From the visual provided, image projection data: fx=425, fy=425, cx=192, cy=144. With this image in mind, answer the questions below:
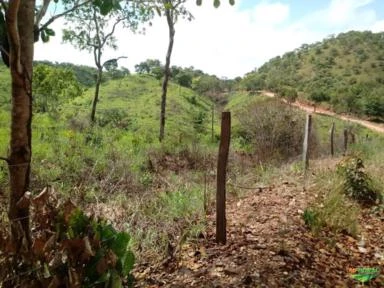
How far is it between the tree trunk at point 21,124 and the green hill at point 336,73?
39645 mm

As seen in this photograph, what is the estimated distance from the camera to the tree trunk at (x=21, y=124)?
2.31 meters

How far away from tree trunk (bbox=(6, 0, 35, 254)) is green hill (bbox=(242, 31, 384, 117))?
39.6 meters

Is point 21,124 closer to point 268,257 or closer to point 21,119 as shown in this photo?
point 21,119

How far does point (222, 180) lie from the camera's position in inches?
174

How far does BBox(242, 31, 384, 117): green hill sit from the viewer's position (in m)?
43.8

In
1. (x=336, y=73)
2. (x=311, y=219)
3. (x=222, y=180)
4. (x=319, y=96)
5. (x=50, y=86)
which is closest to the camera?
(x=222, y=180)

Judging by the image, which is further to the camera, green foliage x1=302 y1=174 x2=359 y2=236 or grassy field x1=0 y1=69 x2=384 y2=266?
green foliage x1=302 y1=174 x2=359 y2=236

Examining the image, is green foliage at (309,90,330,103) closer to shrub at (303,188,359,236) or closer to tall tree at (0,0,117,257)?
shrub at (303,188,359,236)

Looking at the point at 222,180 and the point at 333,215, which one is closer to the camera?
the point at 222,180

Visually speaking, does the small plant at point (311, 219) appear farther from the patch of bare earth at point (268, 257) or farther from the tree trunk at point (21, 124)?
→ the tree trunk at point (21, 124)

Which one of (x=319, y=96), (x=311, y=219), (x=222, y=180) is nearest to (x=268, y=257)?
(x=222, y=180)

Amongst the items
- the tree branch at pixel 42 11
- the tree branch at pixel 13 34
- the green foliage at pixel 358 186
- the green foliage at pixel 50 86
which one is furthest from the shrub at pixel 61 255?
the green foliage at pixel 50 86

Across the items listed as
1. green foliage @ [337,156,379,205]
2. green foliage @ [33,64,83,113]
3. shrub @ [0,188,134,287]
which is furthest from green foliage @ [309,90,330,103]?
shrub @ [0,188,134,287]

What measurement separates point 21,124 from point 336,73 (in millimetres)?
55749
